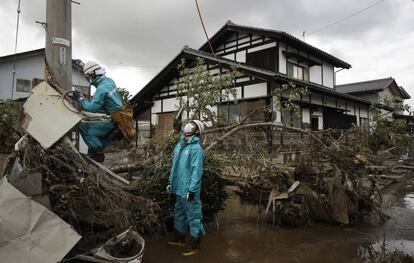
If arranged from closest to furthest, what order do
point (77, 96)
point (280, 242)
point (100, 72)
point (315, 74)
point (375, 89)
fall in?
point (77, 96) < point (100, 72) < point (280, 242) < point (315, 74) < point (375, 89)

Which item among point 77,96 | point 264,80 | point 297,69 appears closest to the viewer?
point 77,96

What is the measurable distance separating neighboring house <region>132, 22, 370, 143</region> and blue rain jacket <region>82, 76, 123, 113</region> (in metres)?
8.35

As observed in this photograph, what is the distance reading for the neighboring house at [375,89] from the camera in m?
26.9

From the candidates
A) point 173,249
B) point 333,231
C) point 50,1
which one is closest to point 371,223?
point 333,231

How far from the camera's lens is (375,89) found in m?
27.0

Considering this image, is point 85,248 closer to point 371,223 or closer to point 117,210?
point 117,210

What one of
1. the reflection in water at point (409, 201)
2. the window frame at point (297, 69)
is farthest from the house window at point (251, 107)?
the reflection in water at point (409, 201)

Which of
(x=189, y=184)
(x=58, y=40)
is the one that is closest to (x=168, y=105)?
(x=189, y=184)

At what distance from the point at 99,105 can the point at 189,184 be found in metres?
1.67

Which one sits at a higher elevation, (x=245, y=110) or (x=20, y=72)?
(x=20, y=72)

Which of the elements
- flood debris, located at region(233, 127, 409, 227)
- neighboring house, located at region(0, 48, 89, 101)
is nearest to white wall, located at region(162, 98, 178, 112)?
neighboring house, located at region(0, 48, 89, 101)

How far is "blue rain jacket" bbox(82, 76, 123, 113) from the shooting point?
4.43 m

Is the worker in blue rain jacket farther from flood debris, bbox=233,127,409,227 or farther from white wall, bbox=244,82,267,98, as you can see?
white wall, bbox=244,82,267,98

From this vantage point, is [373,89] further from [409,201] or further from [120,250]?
[120,250]
